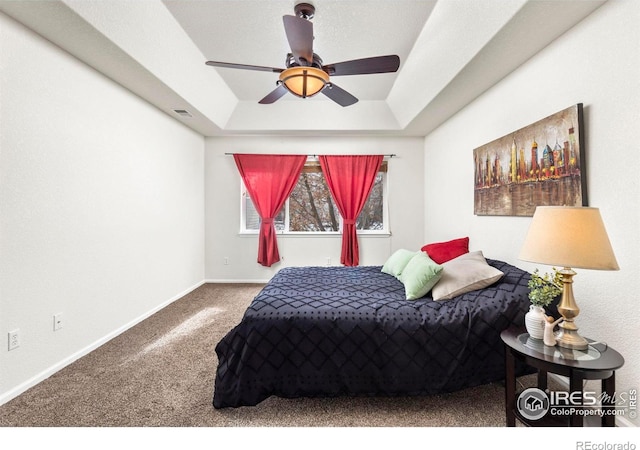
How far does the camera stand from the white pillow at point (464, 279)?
6.46ft

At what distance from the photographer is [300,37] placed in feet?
5.96

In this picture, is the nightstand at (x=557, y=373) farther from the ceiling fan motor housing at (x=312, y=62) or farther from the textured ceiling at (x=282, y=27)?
the textured ceiling at (x=282, y=27)

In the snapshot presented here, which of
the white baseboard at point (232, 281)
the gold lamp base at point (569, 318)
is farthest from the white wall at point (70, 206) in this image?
the gold lamp base at point (569, 318)

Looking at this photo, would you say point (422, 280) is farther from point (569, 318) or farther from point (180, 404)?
point (180, 404)

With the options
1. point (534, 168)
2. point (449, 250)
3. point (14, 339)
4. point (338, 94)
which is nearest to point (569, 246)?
point (534, 168)

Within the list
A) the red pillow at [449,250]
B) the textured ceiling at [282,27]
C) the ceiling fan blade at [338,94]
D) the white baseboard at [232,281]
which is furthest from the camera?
the white baseboard at [232,281]

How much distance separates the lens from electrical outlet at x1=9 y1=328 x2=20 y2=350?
1.82 meters

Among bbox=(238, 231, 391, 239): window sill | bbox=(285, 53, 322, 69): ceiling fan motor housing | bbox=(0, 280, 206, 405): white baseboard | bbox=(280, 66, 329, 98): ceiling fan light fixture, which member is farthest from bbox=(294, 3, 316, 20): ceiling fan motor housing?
bbox=(0, 280, 206, 405): white baseboard

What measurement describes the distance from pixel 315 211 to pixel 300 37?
10.1ft

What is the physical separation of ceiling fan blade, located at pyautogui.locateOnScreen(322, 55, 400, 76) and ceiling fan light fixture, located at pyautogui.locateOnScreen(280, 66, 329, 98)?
0.10 metres

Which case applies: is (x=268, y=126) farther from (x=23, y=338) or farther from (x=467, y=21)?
(x=23, y=338)

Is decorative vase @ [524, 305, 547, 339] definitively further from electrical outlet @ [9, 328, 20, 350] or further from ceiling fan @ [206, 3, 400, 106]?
electrical outlet @ [9, 328, 20, 350]

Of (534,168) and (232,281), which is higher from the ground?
(534,168)

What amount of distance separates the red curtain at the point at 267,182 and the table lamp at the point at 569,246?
3479mm
